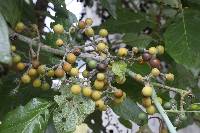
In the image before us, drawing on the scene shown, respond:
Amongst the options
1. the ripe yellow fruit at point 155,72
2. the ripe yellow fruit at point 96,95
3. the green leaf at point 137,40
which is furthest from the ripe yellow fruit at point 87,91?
the green leaf at point 137,40

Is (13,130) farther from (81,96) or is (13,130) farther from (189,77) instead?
(189,77)

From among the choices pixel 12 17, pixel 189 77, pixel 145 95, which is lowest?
pixel 189 77

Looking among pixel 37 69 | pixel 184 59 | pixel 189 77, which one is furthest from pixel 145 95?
pixel 189 77

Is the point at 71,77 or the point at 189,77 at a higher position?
the point at 71,77

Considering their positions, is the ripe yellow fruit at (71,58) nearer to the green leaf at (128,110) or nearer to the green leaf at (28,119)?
the green leaf at (28,119)

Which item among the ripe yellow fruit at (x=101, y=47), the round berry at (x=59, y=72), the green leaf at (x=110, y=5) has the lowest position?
the round berry at (x=59, y=72)

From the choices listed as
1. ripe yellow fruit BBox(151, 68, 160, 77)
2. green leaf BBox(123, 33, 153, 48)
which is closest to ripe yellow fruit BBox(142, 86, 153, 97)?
ripe yellow fruit BBox(151, 68, 160, 77)

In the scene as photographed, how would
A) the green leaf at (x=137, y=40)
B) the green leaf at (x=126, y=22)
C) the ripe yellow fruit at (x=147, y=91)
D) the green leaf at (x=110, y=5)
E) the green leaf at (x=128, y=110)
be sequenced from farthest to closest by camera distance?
the green leaf at (x=126, y=22)
the green leaf at (x=137, y=40)
the green leaf at (x=110, y=5)
the green leaf at (x=128, y=110)
the ripe yellow fruit at (x=147, y=91)
